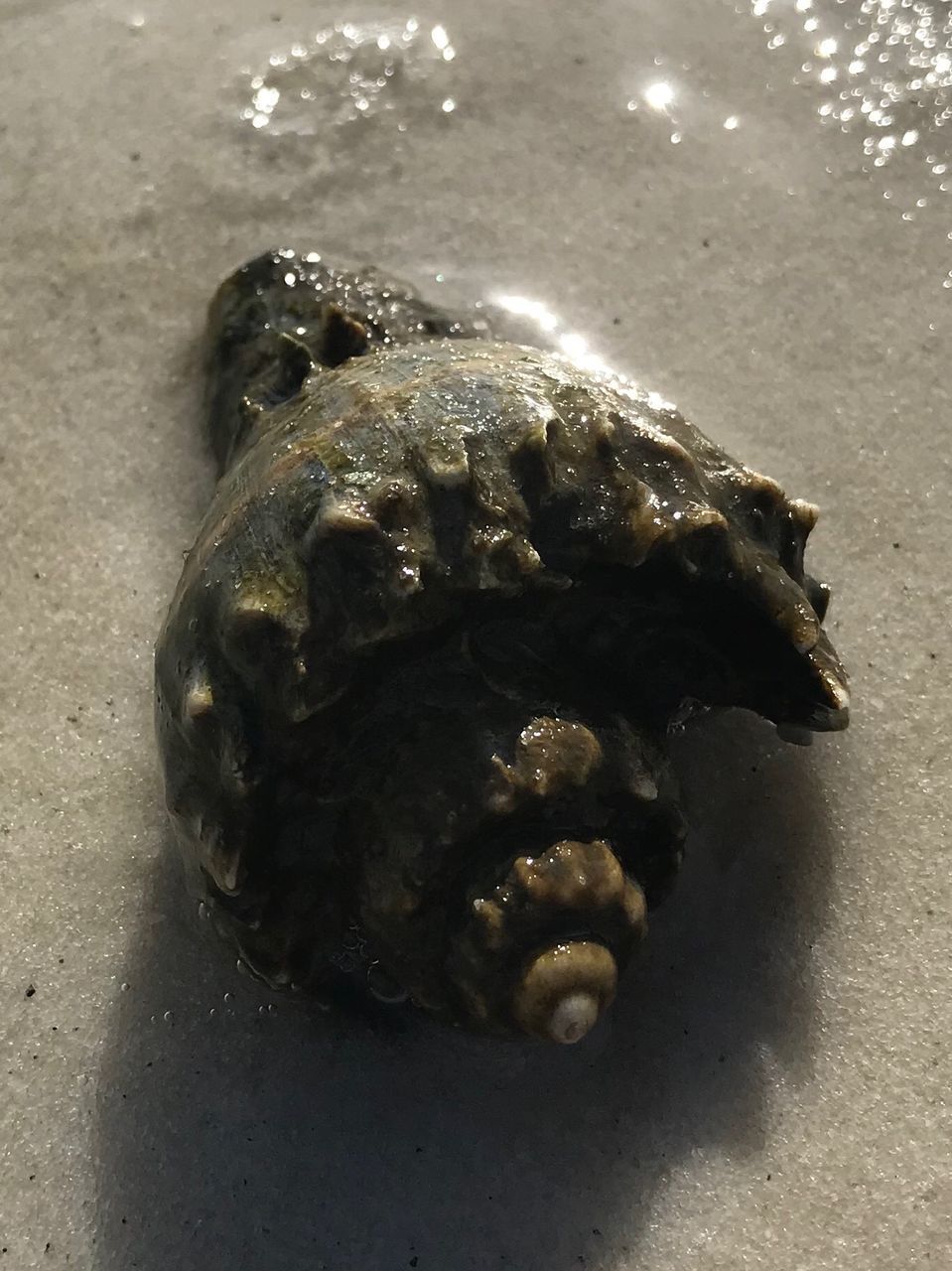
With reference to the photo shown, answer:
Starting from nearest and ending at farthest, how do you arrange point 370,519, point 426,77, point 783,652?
point 370,519, point 783,652, point 426,77

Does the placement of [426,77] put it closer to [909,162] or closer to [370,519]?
[909,162]

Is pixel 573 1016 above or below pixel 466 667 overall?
below

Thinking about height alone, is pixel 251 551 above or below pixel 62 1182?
above

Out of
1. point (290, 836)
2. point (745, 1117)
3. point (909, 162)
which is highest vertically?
point (909, 162)

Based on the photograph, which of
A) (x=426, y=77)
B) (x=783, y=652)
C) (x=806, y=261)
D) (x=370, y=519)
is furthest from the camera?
(x=426, y=77)

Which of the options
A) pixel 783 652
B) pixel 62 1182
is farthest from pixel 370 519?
pixel 62 1182
